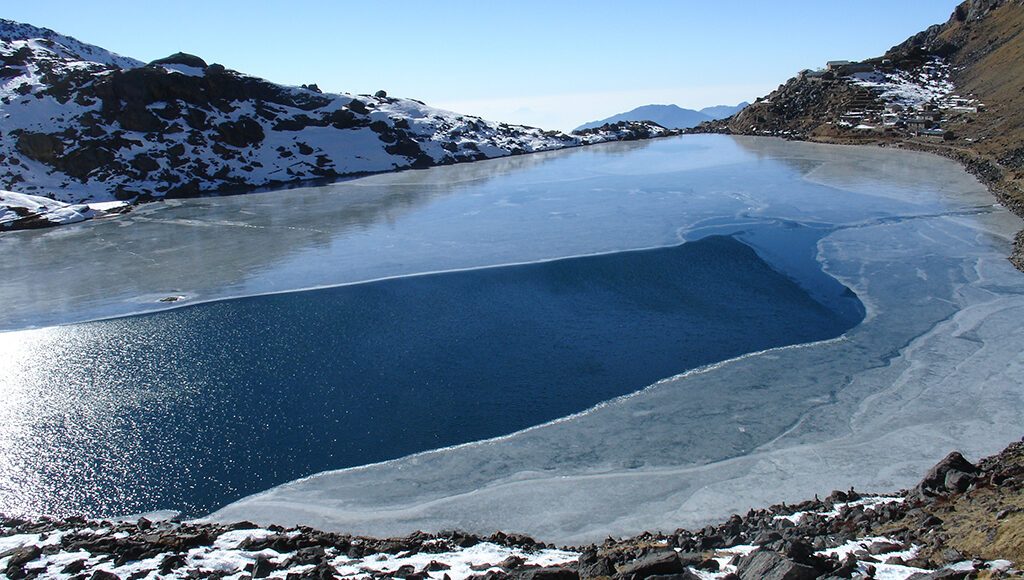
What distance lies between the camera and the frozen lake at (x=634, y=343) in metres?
10.2

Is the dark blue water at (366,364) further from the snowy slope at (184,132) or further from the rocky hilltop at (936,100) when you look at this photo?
the snowy slope at (184,132)

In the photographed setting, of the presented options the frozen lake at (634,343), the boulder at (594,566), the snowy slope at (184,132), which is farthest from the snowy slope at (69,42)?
the boulder at (594,566)

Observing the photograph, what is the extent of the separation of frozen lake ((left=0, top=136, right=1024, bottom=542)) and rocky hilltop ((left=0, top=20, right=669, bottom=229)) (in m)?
11.9

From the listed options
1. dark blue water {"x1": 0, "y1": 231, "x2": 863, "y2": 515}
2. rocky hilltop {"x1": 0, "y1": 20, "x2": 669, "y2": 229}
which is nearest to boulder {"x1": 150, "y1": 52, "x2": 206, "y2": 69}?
rocky hilltop {"x1": 0, "y1": 20, "x2": 669, "y2": 229}

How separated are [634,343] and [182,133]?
5039 cm

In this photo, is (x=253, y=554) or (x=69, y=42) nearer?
(x=253, y=554)

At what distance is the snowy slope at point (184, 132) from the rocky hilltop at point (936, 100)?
27875 mm

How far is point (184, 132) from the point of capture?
53500 millimetres

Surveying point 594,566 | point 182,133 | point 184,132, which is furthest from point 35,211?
point 594,566

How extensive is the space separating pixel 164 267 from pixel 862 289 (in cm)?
2478

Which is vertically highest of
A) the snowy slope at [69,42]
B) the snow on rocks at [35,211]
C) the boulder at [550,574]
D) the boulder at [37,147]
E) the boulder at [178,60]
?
the snowy slope at [69,42]

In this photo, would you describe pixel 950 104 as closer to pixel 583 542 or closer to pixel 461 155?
pixel 461 155

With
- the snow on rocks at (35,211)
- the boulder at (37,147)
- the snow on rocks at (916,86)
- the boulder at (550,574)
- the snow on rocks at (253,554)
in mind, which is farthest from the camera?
the snow on rocks at (916,86)

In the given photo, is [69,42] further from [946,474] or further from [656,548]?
[946,474]
